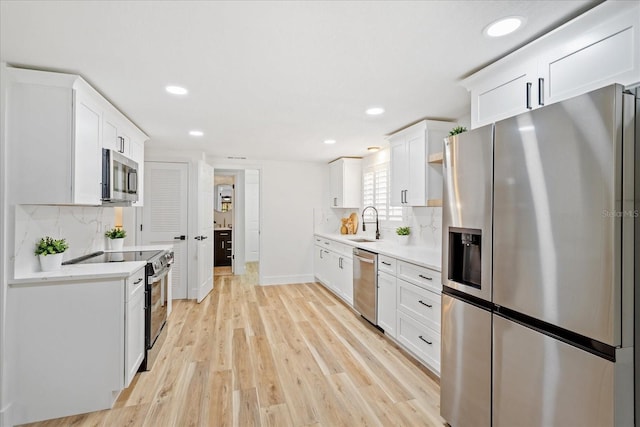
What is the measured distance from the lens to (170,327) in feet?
11.8

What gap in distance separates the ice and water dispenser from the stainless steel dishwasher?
1.61m

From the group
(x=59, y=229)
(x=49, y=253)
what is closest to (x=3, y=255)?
(x=49, y=253)

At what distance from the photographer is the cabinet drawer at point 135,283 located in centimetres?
224

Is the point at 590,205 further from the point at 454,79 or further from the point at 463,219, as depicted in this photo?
the point at 454,79

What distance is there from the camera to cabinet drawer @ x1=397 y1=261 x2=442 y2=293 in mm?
2482

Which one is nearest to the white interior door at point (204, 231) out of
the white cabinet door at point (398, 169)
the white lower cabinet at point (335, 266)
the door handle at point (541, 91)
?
the white lower cabinet at point (335, 266)

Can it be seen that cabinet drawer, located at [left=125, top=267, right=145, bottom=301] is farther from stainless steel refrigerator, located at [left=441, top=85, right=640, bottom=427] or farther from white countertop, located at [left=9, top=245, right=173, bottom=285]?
stainless steel refrigerator, located at [left=441, top=85, right=640, bottom=427]

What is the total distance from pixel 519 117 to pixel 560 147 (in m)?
0.26

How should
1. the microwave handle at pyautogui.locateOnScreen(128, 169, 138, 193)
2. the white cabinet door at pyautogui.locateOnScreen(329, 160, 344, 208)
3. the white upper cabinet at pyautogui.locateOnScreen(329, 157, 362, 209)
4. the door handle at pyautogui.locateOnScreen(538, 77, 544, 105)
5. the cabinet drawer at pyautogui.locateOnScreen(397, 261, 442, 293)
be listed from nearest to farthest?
the door handle at pyautogui.locateOnScreen(538, 77, 544, 105)
the cabinet drawer at pyautogui.locateOnScreen(397, 261, 442, 293)
the microwave handle at pyautogui.locateOnScreen(128, 169, 138, 193)
the white upper cabinet at pyautogui.locateOnScreen(329, 157, 362, 209)
the white cabinet door at pyautogui.locateOnScreen(329, 160, 344, 208)

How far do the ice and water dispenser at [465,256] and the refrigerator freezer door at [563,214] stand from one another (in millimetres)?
168

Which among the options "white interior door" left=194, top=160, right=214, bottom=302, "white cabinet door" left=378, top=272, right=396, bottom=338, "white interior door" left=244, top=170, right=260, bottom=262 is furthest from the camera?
"white interior door" left=244, top=170, right=260, bottom=262

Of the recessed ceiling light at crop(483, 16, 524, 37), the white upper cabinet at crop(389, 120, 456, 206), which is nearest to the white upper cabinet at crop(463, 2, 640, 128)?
the recessed ceiling light at crop(483, 16, 524, 37)

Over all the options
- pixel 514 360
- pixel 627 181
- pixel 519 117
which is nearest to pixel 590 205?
pixel 627 181

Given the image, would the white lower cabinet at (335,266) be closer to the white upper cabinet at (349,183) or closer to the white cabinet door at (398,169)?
the white upper cabinet at (349,183)
